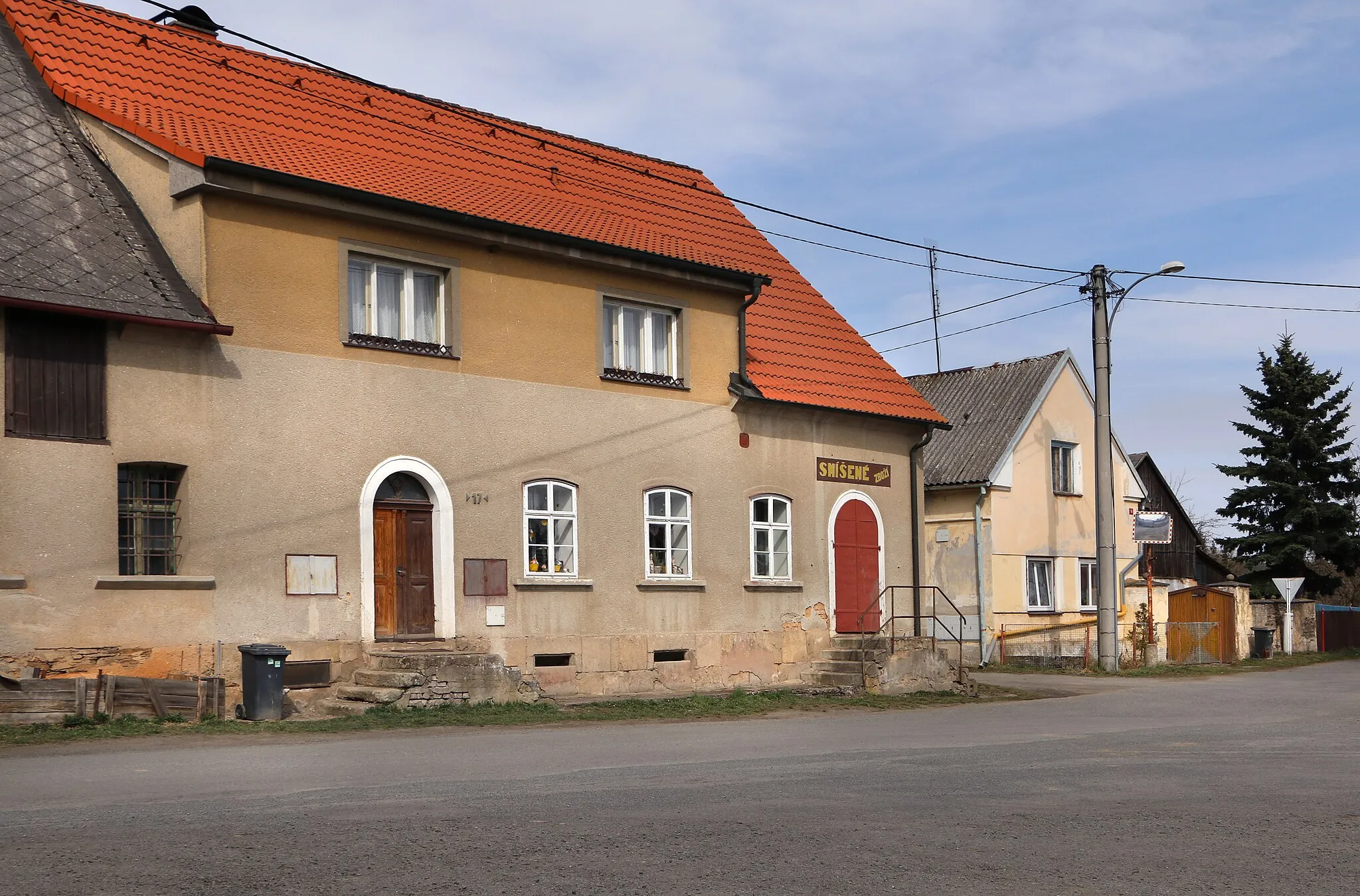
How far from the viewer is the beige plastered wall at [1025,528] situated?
35.5m

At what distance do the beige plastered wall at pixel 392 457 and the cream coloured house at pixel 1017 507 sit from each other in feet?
34.9

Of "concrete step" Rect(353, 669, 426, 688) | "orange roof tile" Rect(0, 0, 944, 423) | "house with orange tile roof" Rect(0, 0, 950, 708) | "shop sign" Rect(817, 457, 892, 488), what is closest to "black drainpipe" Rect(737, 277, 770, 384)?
"house with orange tile roof" Rect(0, 0, 950, 708)

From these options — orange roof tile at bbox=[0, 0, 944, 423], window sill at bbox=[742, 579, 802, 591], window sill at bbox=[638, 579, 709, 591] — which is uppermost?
orange roof tile at bbox=[0, 0, 944, 423]

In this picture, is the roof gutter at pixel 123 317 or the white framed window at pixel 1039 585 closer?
the roof gutter at pixel 123 317

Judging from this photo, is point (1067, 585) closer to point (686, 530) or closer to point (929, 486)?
point (929, 486)

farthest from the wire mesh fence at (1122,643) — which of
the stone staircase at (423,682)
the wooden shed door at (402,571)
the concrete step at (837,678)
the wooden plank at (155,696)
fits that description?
the wooden plank at (155,696)

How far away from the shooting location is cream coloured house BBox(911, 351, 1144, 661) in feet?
116

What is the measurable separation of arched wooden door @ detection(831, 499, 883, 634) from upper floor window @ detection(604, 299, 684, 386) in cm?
467

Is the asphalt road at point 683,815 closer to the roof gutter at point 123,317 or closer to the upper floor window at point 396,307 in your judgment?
the roof gutter at point 123,317

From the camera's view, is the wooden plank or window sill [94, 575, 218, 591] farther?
window sill [94, 575, 218, 591]

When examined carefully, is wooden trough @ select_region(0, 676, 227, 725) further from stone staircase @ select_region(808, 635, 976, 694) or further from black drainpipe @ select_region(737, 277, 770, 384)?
stone staircase @ select_region(808, 635, 976, 694)

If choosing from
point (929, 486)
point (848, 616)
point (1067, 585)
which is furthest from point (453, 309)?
point (1067, 585)

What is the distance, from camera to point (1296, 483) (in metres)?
A: 46.0

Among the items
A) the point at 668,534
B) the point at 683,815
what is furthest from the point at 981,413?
the point at 683,815
